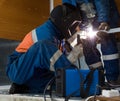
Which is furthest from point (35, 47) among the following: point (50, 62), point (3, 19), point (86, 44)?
point (3, 19)

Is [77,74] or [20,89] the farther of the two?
[20,89]

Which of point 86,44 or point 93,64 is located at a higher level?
point 86,44

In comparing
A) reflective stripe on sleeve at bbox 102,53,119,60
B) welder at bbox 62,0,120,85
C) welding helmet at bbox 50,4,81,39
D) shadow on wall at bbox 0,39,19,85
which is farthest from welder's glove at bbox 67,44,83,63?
shadow on wall at bbox 0,39,19,85

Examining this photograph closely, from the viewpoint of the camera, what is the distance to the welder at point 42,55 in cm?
132

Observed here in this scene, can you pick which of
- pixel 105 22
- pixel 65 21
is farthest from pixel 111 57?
pixel 65 21

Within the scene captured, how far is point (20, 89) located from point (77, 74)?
49 centimetres

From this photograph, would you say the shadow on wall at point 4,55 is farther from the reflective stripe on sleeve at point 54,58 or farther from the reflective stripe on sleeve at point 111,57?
the reflective stripe on sleeve at point 54,58

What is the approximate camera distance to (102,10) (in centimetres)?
194

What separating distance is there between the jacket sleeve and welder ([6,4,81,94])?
1.01 ft

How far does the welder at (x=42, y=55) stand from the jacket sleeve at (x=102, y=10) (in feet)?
1.01

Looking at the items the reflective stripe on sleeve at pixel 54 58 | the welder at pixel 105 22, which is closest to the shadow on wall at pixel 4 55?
the welder at pixel 105 22

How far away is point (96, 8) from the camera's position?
2018 millimetres

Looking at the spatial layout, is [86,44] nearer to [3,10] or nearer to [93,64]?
[93,64]

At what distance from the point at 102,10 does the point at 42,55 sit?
0.79 meters
